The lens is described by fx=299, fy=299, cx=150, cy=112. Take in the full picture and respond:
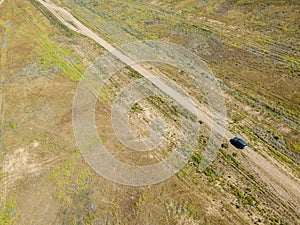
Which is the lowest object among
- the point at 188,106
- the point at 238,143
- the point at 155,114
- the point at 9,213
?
the point at 9,213

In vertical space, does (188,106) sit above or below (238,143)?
below

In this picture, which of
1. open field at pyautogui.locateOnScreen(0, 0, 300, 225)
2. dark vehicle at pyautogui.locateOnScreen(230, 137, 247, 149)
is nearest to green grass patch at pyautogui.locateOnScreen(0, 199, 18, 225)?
open field at pyautogui.locateOnScreen(0, 0, 300, 225)

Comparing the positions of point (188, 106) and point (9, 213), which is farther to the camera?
point (188, 106)

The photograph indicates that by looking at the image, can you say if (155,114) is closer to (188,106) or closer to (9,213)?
(188,106)

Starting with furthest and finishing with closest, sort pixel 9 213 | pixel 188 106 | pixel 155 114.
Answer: pixel 188 106 → pixel 155 114 → pixel 9 213

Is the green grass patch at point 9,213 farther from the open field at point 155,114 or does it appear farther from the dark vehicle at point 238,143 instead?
the dark vehicle at point 238,143

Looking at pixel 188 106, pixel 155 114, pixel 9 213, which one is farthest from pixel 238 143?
pixel 9 213

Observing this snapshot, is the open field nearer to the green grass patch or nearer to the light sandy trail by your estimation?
the green grass patch
